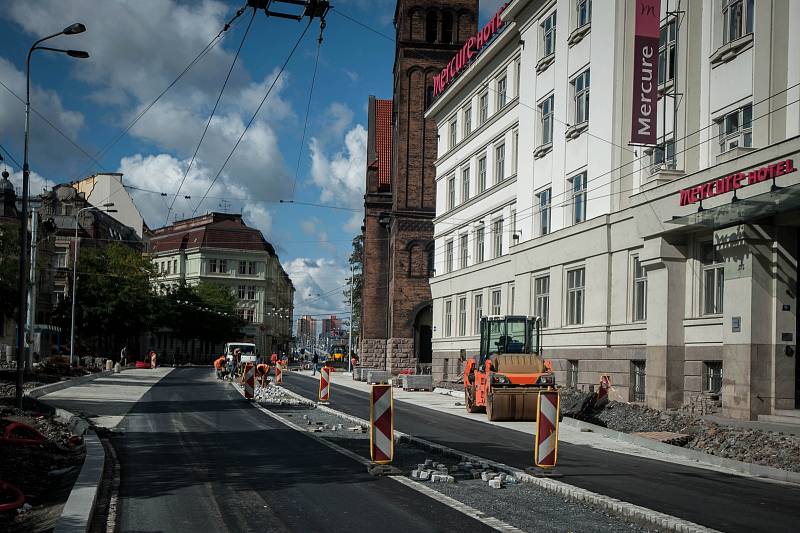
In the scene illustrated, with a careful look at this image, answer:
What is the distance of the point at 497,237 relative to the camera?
4112cm

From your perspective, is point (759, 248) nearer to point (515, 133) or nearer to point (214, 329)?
point (515, 133)

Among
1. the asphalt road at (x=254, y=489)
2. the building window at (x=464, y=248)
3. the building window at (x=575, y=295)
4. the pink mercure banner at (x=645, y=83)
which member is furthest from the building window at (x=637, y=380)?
the building window at (x=464, y=248)

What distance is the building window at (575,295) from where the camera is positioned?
31.0m

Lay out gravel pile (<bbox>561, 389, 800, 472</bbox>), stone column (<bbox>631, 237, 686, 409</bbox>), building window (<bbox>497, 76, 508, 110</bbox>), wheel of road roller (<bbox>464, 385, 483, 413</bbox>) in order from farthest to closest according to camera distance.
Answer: building window (<bbox>497, 76, 508, 110</bbox>) < wheel of road roller (<bbox>464, 385, 483, 413</bbox>) < stone column (<bbox>631, 237, 686, 409</bbox>) < gravel pile (<bbox>561, 389, 800, 472</bbox>)

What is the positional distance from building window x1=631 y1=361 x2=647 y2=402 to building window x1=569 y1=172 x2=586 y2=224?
622cm

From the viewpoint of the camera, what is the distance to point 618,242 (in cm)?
2766

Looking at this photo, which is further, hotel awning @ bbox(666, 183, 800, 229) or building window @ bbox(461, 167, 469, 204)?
building window @ bbox(461, 167, 469, 204)

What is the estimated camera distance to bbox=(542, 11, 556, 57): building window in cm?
3413

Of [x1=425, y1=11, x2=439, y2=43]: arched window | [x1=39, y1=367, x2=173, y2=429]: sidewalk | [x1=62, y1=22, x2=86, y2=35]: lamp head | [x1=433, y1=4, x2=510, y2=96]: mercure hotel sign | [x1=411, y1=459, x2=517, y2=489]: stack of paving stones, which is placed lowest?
[x1=39, y1=367, x2=173, y2=429]: sidewalk

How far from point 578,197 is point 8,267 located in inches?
934

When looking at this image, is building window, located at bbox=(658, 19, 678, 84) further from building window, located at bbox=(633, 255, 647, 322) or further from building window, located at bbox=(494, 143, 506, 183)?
building window, located at bbox=(494, 143, 506, 183)

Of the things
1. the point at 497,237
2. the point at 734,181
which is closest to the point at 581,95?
the point at 497,237

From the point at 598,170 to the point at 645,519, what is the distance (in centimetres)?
2132

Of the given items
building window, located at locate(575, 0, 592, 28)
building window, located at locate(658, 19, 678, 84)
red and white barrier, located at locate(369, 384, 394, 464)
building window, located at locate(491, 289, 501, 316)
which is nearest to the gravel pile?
red and white barrier, located at locate(369, 384, 394, 464)
